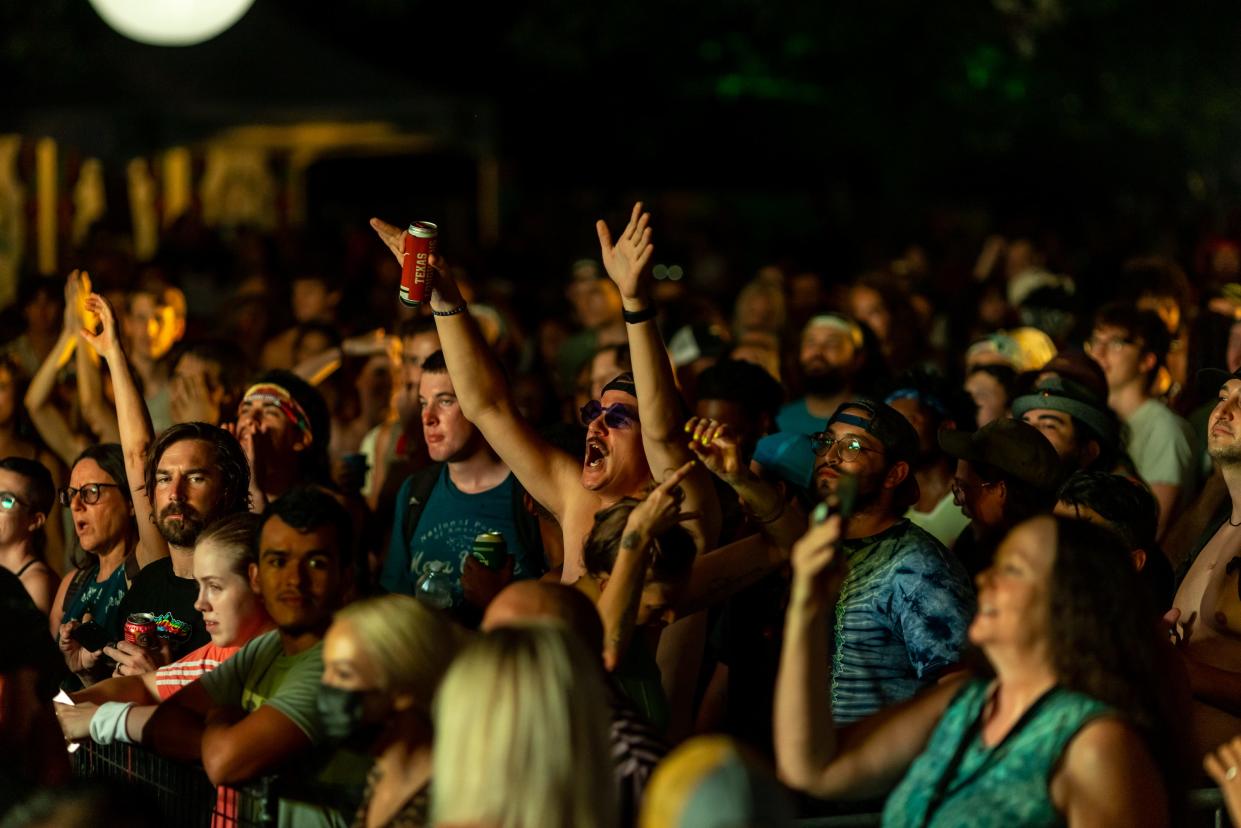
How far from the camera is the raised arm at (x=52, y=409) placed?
8875 millimetres

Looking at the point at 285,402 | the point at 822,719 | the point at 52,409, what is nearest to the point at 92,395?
the point at 52,409

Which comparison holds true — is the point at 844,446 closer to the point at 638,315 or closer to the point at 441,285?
the point at 638,315

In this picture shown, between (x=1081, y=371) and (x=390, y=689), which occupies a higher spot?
(x=1081, y=371)

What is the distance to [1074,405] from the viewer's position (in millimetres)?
7152

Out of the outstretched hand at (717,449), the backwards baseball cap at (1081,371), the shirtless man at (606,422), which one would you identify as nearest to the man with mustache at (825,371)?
the backwards baseball cap at (1081,371)

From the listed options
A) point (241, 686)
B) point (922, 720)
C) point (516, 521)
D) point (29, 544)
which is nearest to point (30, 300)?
point (29, 544)

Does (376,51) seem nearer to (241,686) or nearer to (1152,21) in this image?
(1152,21)

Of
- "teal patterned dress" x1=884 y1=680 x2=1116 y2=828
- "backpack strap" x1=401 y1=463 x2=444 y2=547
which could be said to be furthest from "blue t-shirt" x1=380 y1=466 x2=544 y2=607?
"teal patterned dress" x1=884 y1=680 x2=1116 y2=828

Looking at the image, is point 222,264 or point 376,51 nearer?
point 222,264

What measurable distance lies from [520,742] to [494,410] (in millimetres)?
2650

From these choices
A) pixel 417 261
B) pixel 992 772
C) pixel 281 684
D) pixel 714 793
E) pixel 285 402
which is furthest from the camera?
pixel 285 402

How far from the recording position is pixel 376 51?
2919 centimetres

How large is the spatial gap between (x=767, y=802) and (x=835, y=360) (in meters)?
5.78

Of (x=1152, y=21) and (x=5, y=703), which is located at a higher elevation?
(x=1152, y=21)
